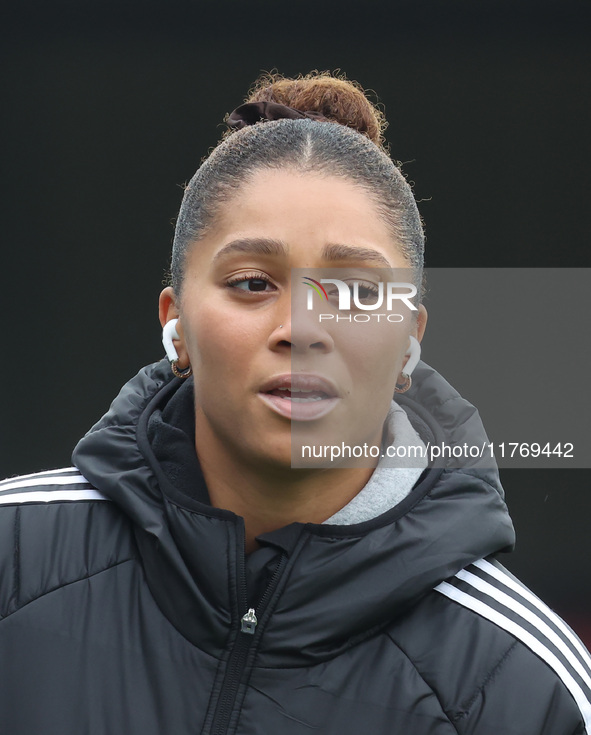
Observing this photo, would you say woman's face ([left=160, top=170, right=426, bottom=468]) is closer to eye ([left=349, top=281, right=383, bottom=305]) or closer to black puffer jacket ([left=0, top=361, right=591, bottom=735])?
eye ([left=349, top=281, right=383, bottom=305])

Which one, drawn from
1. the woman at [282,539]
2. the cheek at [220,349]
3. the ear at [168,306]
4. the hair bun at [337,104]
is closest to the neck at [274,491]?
the woman at [282,539]

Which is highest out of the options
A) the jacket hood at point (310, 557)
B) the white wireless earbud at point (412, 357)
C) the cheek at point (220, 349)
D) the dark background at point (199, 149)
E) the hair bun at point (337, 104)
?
the dark background at point (199, 149)

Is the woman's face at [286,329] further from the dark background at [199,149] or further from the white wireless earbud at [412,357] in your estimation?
the dark background at [199,149]

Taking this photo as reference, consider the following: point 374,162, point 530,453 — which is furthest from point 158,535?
point 530,453

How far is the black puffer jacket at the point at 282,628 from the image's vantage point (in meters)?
1.22

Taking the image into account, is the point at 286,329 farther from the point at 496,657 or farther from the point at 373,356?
the point at 496,657

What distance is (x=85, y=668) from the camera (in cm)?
129

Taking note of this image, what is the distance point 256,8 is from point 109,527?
2382 millimetres

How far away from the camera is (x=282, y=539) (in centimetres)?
129

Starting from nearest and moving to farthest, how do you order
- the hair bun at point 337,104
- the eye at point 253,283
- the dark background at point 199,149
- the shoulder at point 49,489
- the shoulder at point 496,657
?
1. the shoulder at point 496,657
2. the eye at point 253,283
3. the shoulder at point 49,489
4. the hair bun at point 337,104
5. the dark background at point 199,149

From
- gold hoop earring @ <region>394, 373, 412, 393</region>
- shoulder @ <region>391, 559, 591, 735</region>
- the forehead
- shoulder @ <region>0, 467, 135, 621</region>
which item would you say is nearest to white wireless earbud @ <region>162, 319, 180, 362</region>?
the forehead

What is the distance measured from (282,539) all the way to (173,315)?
445mm

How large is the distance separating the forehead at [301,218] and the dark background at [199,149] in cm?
197

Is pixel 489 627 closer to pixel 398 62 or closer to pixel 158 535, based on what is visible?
pixel 158 535
